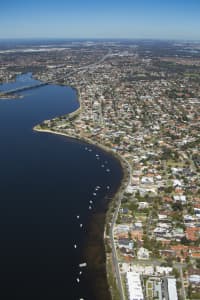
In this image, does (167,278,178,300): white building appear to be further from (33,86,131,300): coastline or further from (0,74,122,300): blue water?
(0,74,122,300): blue water

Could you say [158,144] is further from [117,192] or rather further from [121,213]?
[121,213]

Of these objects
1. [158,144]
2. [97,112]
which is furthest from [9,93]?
[158,144]

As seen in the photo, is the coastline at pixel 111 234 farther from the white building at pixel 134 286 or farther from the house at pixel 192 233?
the house at pixel 192 233

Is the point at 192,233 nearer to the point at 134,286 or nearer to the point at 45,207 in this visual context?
the point at 134,286

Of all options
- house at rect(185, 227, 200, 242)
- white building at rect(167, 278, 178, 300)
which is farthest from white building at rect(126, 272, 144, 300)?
house at rect(185, 227, 200, 242)

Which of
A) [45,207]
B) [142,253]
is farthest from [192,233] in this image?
[45,207]
